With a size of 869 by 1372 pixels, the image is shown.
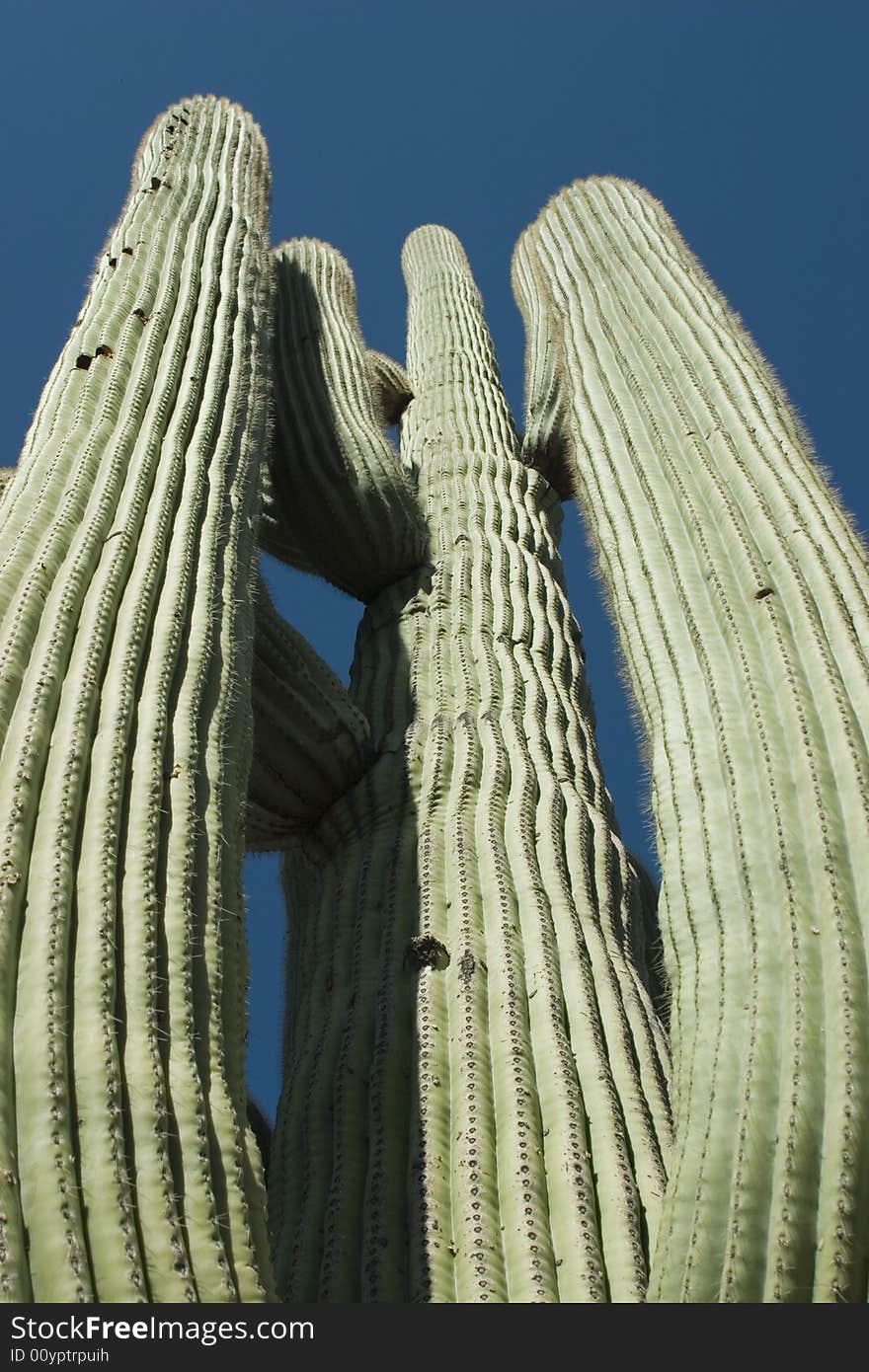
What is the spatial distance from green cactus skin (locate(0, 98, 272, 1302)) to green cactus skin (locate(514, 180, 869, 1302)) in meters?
0.80

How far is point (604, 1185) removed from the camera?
9.95 ft

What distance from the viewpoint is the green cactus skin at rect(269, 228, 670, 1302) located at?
2977 millimetres

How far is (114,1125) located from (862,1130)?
3.78ft

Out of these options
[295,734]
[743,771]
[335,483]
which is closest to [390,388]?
[335,483]

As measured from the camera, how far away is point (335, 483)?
563 cm

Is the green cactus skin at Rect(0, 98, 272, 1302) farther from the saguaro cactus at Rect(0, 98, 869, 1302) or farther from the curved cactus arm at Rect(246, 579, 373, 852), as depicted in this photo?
the curved cactus arm at Rect(246, 579, 373, 852)

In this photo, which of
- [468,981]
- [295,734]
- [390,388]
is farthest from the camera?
[390,388]

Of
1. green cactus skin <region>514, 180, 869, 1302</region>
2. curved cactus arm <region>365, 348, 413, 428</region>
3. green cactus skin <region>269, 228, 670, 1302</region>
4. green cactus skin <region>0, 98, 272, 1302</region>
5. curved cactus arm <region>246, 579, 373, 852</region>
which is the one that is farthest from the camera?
curved cactus arm <region>365, 348, 413, 428</region>

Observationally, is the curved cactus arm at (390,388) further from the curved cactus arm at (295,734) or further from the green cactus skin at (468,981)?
the curved cactus arm at (295,734)

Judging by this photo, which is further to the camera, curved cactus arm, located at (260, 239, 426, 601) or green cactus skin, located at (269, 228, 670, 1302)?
curved cactus arm, located at (260, 239, 426, 601)

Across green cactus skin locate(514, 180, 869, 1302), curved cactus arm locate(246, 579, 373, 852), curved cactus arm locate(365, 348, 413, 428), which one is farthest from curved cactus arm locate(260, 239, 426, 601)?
curved cactus arm locate(365, 348, 413, 428)

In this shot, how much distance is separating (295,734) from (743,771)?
6.76 ft

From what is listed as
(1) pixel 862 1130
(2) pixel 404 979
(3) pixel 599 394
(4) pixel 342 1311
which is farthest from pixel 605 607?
(4) pixel 342 1311

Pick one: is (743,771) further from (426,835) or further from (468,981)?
(426,835)
